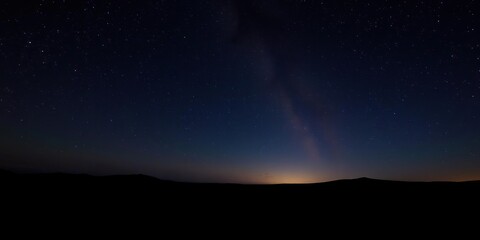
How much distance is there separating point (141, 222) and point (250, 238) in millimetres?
2419

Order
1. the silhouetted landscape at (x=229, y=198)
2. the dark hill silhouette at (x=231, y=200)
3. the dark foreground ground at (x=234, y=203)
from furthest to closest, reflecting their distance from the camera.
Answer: the silhouetted landscape at (x=229, y=198), the dark hill silhouette at (x=231, y=200), the dark foreground ground at (x=234, y=203)

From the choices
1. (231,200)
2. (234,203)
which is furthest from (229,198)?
(234,203)

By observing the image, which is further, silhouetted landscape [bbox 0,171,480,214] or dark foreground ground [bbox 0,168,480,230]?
silhouetted landscape [bbox 0,171,480,214]

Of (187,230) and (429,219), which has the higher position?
(429,219)

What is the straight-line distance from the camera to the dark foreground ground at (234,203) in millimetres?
5586

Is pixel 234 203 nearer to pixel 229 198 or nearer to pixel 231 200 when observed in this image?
pixel 231 200

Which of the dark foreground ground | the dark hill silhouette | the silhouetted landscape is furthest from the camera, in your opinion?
the silhouetted landscape

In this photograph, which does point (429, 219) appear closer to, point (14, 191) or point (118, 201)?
point (118, 201)

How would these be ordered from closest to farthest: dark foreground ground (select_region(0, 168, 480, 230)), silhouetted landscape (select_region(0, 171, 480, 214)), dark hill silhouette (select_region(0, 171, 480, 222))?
dark foreground ground (select_region(0, 168, 480, 230)) < dark hill silhouette (select_region(0, 171, 480, 222)) < silhouetted landscape (select_region(0, 171, 480, 214))

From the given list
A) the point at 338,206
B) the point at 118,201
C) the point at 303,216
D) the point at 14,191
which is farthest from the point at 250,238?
the point at 14,191

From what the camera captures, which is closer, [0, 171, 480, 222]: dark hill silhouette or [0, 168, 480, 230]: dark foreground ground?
[0, 168, 480, 230]: dark foreground ground

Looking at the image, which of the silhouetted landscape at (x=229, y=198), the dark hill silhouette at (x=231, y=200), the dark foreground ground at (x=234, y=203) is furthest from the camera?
the silhouetted landscape at (x=229, y=198)

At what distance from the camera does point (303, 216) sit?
19.4ft

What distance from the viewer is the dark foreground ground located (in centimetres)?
559
